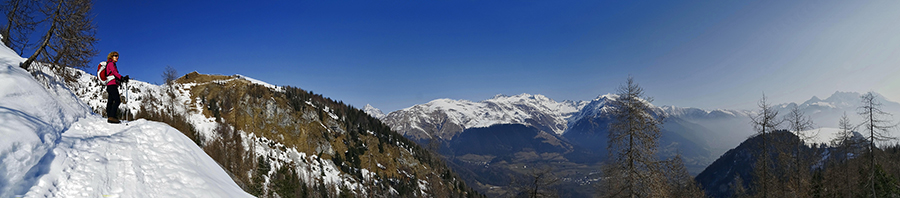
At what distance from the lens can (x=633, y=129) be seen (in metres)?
15.6

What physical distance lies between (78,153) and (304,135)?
339ft

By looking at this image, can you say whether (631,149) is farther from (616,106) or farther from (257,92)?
(257,92)

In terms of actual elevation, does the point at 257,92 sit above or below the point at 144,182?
above

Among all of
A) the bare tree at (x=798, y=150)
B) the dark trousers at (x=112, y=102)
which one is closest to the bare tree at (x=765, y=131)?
the bare tree at (x=798, y=150)

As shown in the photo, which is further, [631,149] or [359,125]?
[359,125]

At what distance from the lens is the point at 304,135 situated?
104 m

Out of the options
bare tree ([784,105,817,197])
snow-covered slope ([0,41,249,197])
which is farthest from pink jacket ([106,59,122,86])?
bare tree ([784,105,817,197])

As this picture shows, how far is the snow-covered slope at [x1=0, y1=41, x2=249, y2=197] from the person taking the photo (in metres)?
6.34

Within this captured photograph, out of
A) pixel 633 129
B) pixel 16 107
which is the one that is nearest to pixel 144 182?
pixel 16 107

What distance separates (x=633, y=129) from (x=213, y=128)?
94368 mm

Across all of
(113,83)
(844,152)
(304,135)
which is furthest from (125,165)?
(304,135)

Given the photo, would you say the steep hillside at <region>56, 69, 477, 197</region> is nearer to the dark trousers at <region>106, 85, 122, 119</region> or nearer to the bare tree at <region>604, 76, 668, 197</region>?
the dark trousers at <region>106, 85, 122, 119</region>

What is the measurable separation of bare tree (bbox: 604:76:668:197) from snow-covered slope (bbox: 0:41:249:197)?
15607 millimetres

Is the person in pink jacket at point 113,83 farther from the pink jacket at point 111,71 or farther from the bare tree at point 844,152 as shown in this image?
the bare tree at point 844,152
